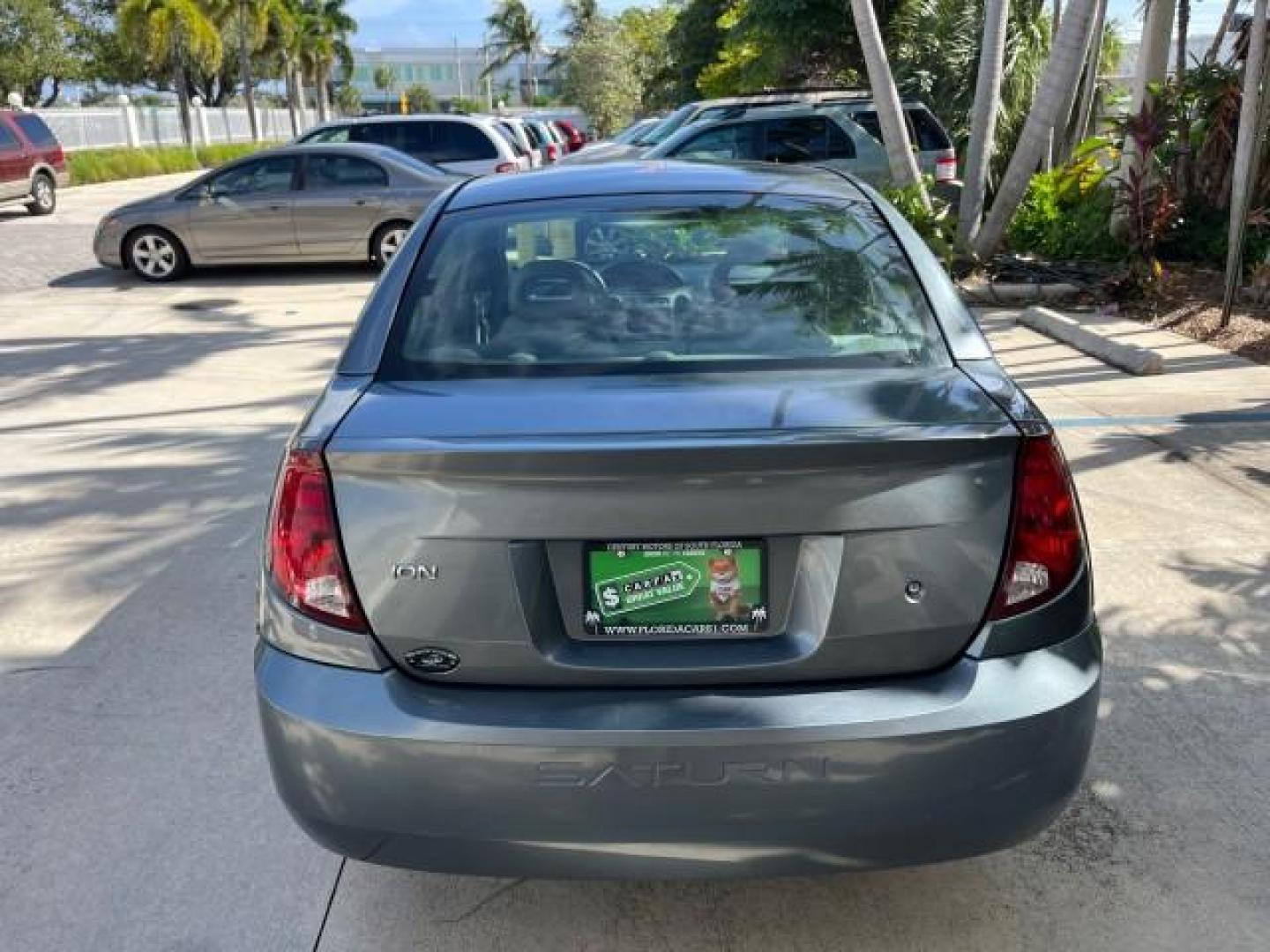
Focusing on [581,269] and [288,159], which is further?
[288,159]

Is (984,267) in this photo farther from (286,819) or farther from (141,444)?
(286,819)

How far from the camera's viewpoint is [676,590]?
7.55ft

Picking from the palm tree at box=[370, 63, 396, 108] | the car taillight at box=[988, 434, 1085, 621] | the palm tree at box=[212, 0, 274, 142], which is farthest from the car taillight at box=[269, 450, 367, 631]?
the palm tree at box=[370, 63, 396, 108]

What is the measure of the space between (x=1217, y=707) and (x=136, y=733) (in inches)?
131

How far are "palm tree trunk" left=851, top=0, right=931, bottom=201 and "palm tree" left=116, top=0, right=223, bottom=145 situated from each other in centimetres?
3774

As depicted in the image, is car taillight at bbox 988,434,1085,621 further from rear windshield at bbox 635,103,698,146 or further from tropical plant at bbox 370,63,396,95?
tropical plant at bbox 370,63,396,95

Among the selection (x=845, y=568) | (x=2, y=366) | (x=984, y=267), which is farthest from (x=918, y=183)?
(x=845, y=568)

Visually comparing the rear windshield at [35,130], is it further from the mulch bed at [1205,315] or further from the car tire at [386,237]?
the mulch bed at [1205,315]

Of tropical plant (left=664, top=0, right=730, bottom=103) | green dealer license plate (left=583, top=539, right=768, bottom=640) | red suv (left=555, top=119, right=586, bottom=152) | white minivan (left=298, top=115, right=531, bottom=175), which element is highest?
tropical plant (left=664, top=0, right=730, bottom=103)

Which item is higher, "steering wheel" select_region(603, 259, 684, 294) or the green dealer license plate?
"steering wheel" select_region(603, 259, 684, 294)

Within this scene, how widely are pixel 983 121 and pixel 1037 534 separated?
9.59m

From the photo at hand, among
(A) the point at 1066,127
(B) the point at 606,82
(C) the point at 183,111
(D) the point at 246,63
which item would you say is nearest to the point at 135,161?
(C) the point at 183,111

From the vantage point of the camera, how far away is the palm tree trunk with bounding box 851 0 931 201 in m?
11.0

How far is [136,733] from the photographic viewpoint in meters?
3.61
